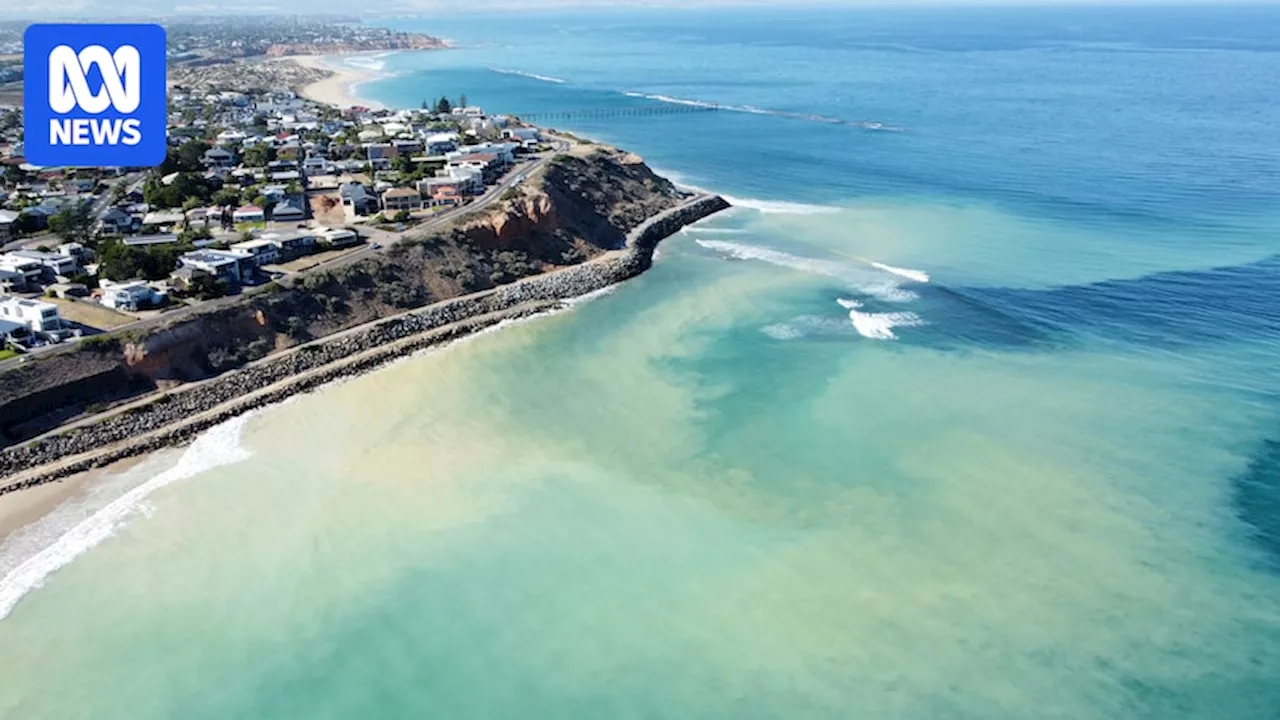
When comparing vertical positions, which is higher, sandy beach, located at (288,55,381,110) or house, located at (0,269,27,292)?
sandy beach, located at (288,55,381,110)

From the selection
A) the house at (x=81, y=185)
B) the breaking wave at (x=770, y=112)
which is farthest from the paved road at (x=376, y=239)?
the breaking wave at (x=770, y=112)

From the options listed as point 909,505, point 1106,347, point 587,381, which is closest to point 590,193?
point 587,381

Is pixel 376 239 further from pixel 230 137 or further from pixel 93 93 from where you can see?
pixel 230 137

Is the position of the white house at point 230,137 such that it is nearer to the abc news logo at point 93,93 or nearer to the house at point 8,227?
the house at point 8,227

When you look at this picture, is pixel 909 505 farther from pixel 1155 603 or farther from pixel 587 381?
pixel 587 381

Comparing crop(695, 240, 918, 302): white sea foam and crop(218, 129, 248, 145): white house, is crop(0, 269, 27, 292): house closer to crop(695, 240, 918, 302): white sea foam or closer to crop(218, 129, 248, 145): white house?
crop(695, 240, 918, 302): white sea foam

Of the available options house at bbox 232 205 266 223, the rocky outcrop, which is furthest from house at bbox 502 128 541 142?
house at bbox 232 205 266 223
